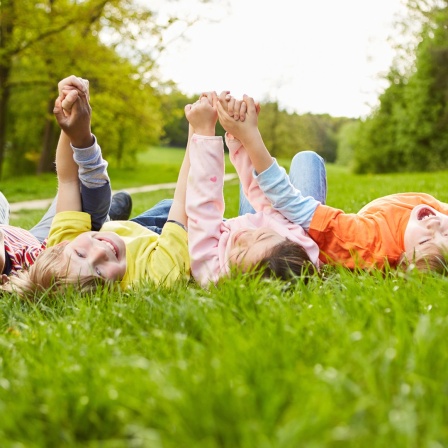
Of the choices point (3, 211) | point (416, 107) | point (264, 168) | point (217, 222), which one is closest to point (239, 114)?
point (264, 168)

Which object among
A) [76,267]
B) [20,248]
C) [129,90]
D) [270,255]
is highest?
[129,90]

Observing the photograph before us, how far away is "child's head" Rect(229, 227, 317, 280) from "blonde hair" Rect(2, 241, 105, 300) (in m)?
0.71

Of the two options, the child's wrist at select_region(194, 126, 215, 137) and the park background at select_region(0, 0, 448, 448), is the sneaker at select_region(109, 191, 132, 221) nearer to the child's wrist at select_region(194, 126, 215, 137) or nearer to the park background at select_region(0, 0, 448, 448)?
the child's wrist at select_region(194, 126, 215, 137)

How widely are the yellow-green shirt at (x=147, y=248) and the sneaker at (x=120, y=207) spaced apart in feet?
4.13

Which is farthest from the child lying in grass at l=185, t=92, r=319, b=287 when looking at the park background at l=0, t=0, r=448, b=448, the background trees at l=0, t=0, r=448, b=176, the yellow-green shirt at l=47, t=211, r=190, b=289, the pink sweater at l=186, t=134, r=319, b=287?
the background trees at l=0, t=0, r=448, b=176

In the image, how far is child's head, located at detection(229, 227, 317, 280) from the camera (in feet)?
8.22

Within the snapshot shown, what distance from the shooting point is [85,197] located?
3.31 metres

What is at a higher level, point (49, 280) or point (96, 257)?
point (96, 257)

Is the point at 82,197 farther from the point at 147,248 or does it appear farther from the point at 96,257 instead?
the point at 96,257

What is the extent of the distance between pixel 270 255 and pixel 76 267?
96 cm

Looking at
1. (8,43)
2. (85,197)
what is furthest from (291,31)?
(85,197)

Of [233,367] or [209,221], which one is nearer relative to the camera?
[233,367]

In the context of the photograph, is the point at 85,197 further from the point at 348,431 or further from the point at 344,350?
the point at 348,431

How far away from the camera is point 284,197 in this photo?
9.60ft
